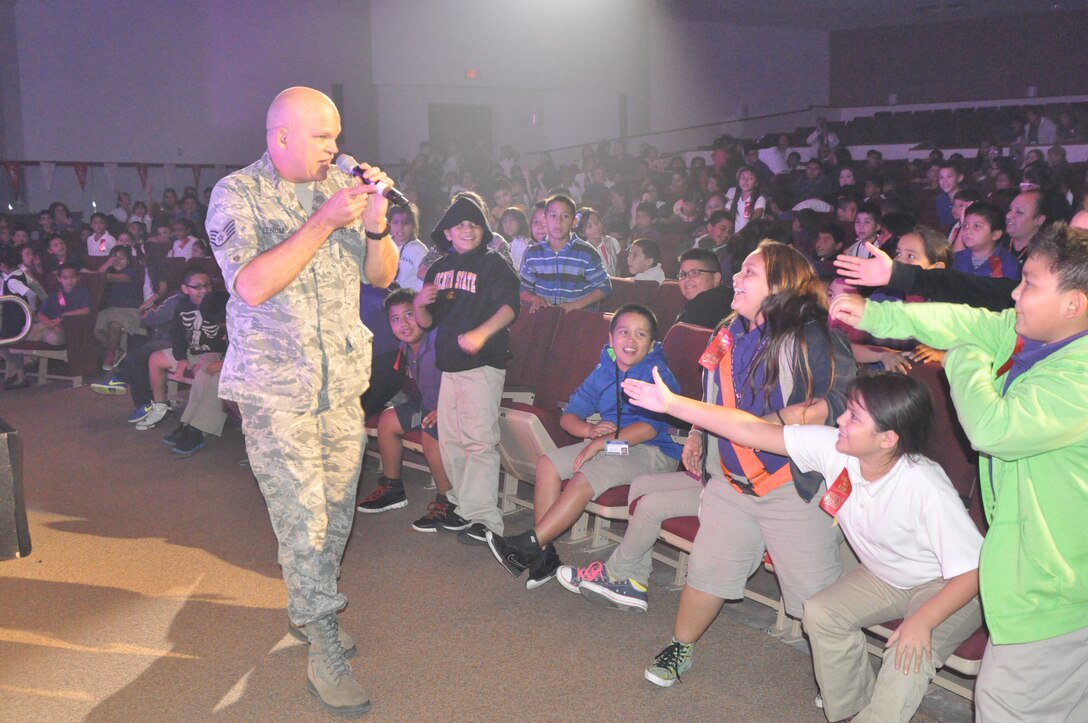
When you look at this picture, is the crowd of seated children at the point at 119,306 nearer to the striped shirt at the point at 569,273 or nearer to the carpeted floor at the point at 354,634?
the carpeted floor at the point at 354,634

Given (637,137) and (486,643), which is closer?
(486,643)

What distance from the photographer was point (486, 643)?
3146 millimetres

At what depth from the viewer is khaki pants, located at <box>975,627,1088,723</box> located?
2008 mm

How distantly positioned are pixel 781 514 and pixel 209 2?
15.3m

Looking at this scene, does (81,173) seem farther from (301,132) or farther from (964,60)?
(964,60)

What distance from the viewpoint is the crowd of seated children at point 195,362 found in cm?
573

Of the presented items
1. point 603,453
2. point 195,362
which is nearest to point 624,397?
point 603,453

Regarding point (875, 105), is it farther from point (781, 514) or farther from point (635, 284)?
point (781, 514)

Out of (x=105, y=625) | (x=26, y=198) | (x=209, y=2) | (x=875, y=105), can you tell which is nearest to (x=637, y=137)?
(x=875, y=105)

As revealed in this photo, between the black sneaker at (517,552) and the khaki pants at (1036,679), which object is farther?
the black sneaker at (517,552)

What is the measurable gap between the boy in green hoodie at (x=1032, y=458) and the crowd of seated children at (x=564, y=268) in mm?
3605

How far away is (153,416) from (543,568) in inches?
154

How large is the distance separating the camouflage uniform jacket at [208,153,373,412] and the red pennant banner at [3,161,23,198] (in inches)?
539

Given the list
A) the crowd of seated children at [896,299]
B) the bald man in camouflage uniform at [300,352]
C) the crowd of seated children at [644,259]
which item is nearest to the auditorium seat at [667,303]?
the crowd of seated children at [644,259]
